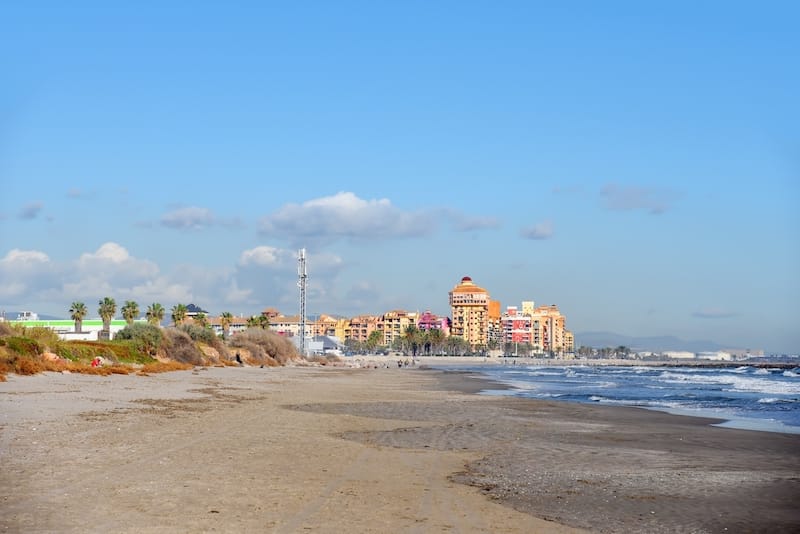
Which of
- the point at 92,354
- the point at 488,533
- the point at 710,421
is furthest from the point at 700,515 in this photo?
the point at 92,354

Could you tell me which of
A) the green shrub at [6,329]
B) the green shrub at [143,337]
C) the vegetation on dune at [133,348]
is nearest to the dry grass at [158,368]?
the vegetation on dune at [133,348]

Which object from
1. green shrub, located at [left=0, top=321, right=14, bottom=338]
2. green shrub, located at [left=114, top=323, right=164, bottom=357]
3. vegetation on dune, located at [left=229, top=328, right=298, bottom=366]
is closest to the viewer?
green shrub, located at [left=0, top=321, right=14, bottom=338]

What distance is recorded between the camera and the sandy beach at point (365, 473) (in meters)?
9.22

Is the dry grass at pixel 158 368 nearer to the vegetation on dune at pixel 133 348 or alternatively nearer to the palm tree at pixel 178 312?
the vegetation on dune at pixel 133 348

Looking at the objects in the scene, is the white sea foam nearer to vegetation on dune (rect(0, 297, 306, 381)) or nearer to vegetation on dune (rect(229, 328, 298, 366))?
vegetation on dune (rect(0, 297, 306, 381))

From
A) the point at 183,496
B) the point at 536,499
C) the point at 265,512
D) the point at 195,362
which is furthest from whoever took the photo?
the point at 195,362

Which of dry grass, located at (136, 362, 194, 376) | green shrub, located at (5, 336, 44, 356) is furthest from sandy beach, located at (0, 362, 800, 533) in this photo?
dry grass, located at (136, 362, 194, 376)

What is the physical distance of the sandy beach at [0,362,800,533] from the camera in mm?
9219

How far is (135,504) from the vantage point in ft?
30.8

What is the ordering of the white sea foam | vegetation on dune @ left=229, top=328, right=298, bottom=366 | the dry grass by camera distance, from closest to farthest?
the dry grass < the white sea foam < vegetation on dune @ left=229, top=328, right=298, bottom=366

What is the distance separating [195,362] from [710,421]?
5010cm

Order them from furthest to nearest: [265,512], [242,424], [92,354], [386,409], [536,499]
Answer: [92,354], [386,409], [242,424], [536,499], [265,512]

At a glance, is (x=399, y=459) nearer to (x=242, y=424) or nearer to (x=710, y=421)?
(x=242, y=424)

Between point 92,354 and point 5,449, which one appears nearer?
point 5,449
